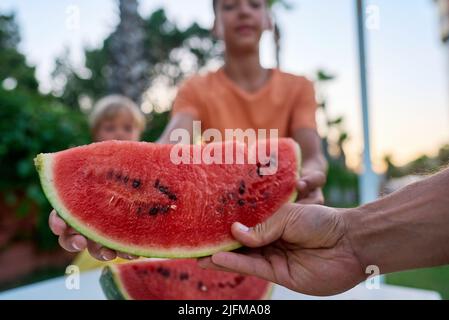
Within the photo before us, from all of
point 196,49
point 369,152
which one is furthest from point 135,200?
point 196,49

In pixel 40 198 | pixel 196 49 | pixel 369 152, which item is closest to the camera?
pixel 369 152

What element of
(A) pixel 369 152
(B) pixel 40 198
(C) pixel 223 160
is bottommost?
(B) pixel 40 198

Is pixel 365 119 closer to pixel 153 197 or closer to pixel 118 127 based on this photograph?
pixel 118 127

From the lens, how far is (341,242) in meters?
0.94

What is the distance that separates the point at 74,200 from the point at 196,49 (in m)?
7.66

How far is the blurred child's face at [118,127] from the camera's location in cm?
244

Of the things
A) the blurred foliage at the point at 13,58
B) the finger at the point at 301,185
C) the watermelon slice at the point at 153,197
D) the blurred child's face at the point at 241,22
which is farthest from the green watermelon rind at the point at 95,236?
the blurred foliage at the point at 13,58

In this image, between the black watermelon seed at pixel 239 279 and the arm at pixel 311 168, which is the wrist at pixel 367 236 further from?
the black watermelon seed at pixel 239 279

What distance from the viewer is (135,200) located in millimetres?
958

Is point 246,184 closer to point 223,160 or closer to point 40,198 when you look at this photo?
point 223,160

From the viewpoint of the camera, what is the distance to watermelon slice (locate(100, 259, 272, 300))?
132cm

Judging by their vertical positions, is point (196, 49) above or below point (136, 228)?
above

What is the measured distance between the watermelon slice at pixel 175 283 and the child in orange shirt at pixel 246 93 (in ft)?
1.55

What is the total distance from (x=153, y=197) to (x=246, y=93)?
0.80 m
